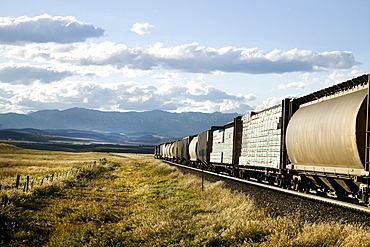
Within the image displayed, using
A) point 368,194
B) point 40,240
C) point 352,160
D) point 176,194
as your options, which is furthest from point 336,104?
point 176,194

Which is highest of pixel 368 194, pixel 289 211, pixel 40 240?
pixel 368 194

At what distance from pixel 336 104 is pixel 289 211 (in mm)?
3979

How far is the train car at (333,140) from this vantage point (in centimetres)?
1275

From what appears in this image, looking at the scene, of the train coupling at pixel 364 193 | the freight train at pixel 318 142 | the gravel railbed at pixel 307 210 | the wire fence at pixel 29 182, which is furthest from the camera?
the wire fence at pixel 29 182

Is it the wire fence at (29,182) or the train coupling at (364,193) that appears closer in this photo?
the train coupling at (364,193)

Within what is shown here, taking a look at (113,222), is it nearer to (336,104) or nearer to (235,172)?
(336,104)

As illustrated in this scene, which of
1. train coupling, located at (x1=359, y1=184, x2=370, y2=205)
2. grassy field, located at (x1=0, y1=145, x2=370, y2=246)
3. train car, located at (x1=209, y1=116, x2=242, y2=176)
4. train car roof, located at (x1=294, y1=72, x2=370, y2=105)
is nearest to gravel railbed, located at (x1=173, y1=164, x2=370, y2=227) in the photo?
train coupling, located at (x1=359, y1=184, x2=370, y2=205)

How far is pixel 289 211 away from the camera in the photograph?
1539 cm

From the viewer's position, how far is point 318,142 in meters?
15.4

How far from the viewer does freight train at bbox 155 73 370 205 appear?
1296 cm

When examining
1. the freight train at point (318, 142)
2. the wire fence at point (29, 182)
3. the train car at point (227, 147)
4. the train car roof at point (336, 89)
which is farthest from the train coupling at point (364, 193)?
the wire fence at point (29, 182)

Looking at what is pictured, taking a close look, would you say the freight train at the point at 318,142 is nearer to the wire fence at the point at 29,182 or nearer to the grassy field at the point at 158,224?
the grassy field at the point at 158,224

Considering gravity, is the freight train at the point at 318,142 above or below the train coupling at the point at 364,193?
above

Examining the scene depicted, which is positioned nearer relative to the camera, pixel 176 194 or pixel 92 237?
pixel 92 237
